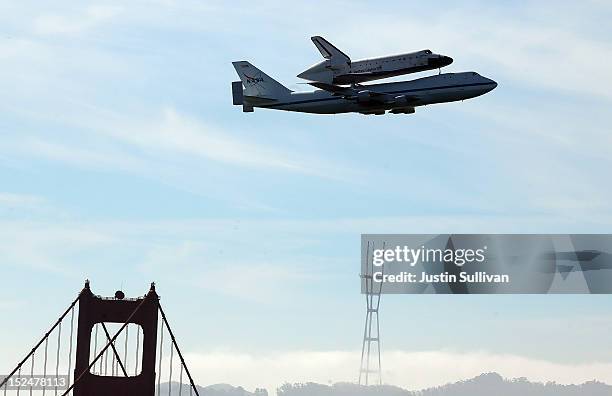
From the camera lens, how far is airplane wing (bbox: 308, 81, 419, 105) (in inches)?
4774

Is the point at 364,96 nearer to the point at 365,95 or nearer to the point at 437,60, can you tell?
the point at 365,95

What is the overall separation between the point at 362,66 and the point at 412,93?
7400 mm

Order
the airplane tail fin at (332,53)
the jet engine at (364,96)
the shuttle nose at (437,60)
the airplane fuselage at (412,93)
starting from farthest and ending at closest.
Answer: the airplane tail fin at (332,53) < the shuttle nose at (437,60) < the jet engine at (364,96) < the airplane fuselage at (412,93)

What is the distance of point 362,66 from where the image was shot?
415 ft

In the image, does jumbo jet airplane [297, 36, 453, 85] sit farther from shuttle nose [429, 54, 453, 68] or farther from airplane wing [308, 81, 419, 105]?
airplane wing [308, 81, 419, 105]

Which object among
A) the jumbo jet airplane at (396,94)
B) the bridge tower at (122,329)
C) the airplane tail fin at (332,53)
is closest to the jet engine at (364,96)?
the jumbo jet airplane at (396,94)

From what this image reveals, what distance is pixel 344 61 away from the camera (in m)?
128

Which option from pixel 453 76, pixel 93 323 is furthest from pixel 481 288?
pixel 93 323

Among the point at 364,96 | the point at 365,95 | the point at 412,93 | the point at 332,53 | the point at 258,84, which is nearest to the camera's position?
the point at 412,93

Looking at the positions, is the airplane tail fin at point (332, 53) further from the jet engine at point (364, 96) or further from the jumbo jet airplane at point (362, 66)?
the jet engine at point (364, 96)

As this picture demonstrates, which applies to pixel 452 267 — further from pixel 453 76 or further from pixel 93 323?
pixel 93 323

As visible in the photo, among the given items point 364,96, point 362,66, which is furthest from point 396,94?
point 362,66

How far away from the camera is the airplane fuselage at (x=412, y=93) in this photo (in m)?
122

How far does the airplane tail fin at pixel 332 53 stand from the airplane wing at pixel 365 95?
4.76 m
